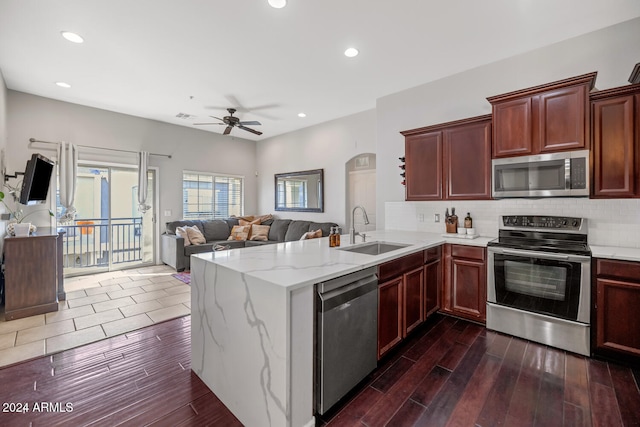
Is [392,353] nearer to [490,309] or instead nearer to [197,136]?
[490,309]

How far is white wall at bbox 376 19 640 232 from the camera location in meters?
→ 2.66

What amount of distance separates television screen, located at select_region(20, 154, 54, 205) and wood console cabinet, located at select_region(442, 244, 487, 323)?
4.87 meters

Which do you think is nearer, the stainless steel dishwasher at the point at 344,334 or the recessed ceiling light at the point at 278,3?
the stainless steel dishwasher at the point at 344,334

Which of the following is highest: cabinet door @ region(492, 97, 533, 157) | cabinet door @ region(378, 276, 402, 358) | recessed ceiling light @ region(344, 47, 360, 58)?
recessed ceiling light @ region(344, 47, 360, 58)

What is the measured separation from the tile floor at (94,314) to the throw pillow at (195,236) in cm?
86

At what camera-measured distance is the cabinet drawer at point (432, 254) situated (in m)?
2.74

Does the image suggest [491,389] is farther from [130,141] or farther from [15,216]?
[130,141]

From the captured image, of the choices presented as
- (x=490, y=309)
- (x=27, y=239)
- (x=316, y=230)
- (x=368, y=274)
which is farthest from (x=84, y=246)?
(x=490, y=309)

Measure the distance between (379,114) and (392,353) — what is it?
3.49 m

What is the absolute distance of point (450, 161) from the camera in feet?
10.8

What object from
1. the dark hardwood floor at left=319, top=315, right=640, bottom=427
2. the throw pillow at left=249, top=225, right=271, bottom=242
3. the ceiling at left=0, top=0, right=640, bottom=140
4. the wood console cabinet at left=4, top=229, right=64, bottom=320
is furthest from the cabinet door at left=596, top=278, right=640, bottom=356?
the wood console cabinet at left=4, top=229, right=64, bottom=320

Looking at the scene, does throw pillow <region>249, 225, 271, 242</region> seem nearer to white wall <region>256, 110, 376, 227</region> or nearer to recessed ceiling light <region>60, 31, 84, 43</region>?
white wall <region>256, 110, 376, 227</region>

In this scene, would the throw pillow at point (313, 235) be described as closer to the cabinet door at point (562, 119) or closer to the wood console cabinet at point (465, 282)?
the wood console cabinet at point (465, 282)

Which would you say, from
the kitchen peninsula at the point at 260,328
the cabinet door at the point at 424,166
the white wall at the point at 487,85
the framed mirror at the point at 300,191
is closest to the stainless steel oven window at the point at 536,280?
the white wall at the point at 487,85
